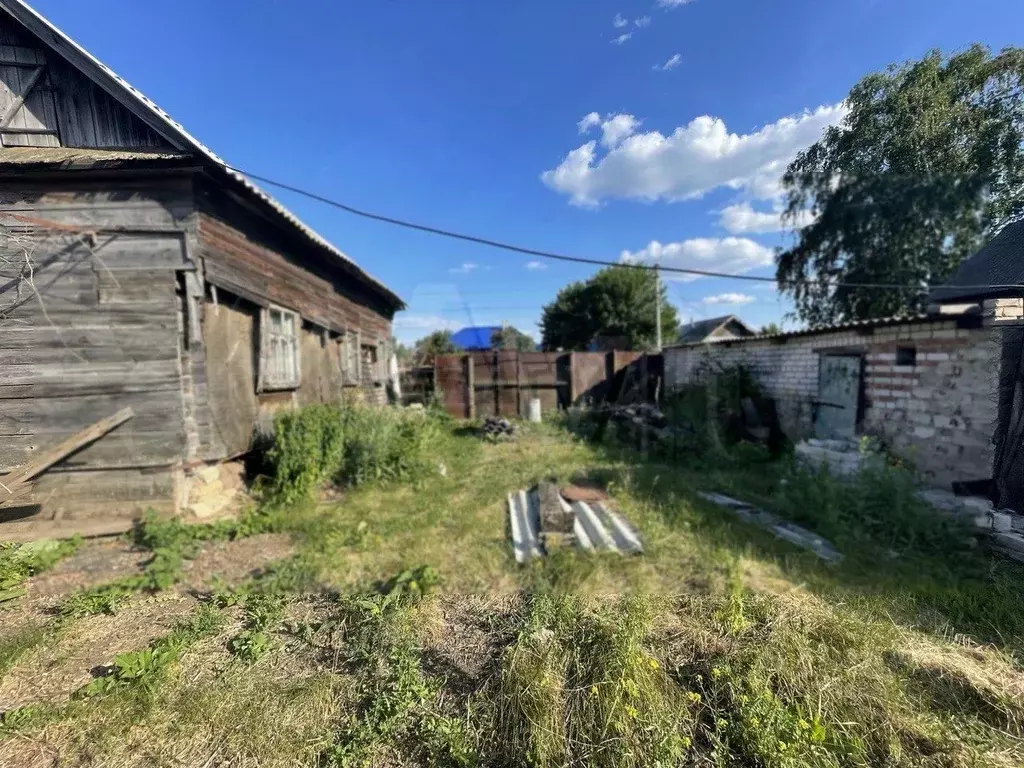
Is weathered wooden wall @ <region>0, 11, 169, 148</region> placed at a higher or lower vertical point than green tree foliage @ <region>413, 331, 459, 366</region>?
higher

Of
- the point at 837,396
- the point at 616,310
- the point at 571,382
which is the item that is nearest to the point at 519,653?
the point at 837,396

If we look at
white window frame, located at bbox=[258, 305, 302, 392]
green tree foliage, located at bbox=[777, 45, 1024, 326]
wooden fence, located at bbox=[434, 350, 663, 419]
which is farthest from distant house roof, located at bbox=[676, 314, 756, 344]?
white window frame, located at bbox=[258, 305, 302, 392]

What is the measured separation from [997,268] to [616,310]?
21.5 m

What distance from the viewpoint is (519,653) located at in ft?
7.95

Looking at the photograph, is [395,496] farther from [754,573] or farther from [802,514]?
[802,514]

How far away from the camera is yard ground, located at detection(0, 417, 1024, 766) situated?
78.6 inches

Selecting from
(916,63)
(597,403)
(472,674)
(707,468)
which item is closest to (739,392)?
(707,468)

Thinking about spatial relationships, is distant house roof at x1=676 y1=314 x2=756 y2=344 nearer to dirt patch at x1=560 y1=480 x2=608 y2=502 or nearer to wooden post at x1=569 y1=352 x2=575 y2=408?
wooden post at x1=569 y1=352 x2=575 y2=408

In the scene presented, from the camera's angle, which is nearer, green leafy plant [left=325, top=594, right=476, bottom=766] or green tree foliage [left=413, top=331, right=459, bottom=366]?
green leafy plant [left=325, top=594, right=476, bottom=766]

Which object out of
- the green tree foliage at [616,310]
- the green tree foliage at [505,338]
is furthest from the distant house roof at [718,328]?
the green tree foliage at [505,338]

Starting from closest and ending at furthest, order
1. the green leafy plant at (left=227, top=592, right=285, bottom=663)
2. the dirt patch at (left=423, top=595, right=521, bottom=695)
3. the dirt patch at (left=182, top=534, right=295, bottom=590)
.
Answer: the dirt patch at (left=423, top=595, right=521, bottom=695) → the green leafy plant at (left=227, top=592, right=285, bottom=663) → the dirt patch at (left=182, top=534, right=295, bottom=590)

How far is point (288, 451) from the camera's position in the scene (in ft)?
17.7

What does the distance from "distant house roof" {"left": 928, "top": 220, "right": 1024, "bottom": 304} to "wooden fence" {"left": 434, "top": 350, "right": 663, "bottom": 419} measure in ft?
23.2

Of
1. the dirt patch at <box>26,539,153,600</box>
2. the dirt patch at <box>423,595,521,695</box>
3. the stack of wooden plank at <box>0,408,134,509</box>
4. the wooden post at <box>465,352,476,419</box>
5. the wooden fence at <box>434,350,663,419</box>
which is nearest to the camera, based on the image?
the dirt patch at <box>423,595,521,695</box>
